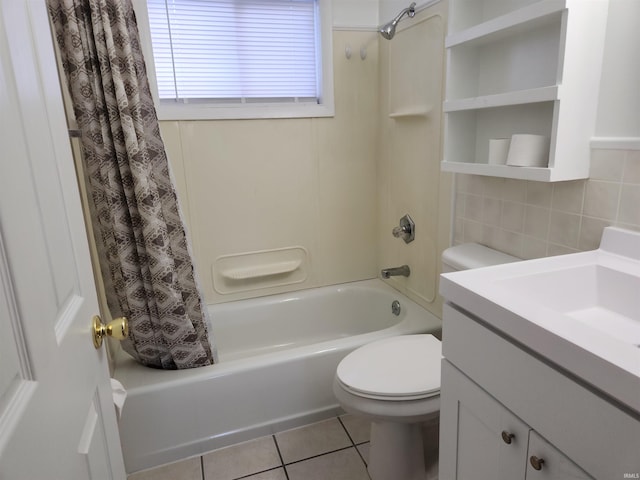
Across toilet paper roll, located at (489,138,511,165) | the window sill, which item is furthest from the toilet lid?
the window sill

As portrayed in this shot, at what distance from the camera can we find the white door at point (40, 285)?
0.46m

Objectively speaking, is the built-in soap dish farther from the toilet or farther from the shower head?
the shower head

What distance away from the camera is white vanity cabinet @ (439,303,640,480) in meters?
0.63

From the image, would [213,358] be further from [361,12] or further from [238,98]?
[361,12]

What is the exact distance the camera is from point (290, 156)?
7.57 feet

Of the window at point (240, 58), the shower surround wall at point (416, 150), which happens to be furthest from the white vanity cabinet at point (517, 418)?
the window at point (240, 58)

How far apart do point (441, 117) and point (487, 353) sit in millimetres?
1280

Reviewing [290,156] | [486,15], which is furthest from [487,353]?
[290,156]

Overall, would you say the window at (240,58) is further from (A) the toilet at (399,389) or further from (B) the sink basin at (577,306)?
(B) the sink basin at (577,306)

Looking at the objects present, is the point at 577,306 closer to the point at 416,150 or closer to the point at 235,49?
the point at 416,150

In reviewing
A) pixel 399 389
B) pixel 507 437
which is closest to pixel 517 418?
pixel 507 437

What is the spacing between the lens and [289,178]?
7.67 feet

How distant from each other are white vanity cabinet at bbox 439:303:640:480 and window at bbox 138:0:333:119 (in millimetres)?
1702

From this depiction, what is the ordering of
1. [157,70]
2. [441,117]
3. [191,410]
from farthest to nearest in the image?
[157,70] → [441,117] → [191,410]
